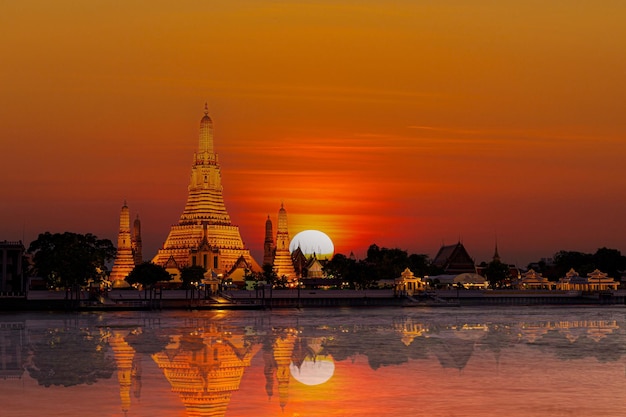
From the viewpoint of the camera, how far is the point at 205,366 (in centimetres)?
4406

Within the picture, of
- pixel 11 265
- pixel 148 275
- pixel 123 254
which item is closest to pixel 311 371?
pixel 11 265

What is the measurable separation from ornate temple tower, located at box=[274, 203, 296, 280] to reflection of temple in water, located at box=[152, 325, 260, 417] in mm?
105235

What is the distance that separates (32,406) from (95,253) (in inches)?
4362

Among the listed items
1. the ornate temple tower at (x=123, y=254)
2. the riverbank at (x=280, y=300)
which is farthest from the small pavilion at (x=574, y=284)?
the ornate temple tower at (x=123, y=254)

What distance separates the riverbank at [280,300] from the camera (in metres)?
105

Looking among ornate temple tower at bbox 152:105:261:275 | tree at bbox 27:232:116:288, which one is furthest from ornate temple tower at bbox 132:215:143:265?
tree at bbox 27:232:116:288

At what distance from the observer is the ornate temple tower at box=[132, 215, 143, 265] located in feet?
587

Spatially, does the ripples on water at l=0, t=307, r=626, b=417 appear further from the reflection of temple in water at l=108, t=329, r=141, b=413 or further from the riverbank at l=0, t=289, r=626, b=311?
the riverbank at l=0, t=289, r=626, b=311

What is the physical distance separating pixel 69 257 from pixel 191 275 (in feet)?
90.8

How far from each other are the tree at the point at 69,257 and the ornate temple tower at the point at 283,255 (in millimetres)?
26859

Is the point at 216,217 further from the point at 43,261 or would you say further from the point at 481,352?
the point at 481,352

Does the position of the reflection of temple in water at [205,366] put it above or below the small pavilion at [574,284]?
below

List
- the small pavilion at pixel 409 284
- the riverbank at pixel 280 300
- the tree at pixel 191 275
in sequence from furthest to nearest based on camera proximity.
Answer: the small pavilion at pixel 409 284 < the tree at pixel 191 275 < the riverbank at pixel 280 300

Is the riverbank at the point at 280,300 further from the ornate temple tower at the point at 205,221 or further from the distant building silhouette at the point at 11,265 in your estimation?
the ornate temple tower at the point at 205,221
